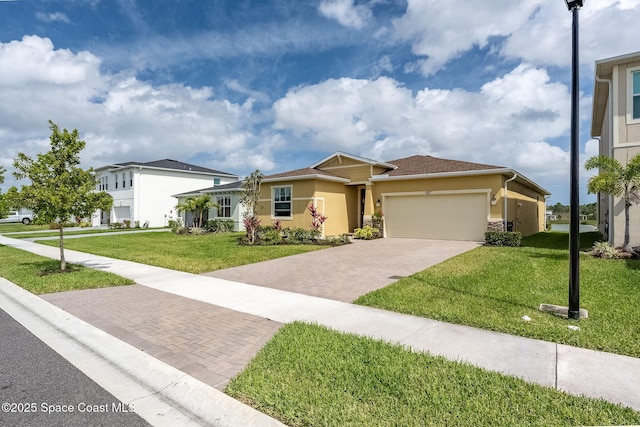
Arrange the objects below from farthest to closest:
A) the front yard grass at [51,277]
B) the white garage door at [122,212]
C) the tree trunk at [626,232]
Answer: the white garage door at [122,212], the tree trunk at [626,232], the front yard grass at [51,277]

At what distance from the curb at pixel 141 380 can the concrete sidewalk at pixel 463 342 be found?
6.67 feet

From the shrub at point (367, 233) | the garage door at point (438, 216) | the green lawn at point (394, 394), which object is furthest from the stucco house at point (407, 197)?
the green lawn at point (394, 394)

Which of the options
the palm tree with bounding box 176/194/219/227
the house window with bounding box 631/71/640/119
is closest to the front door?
the palm tree with bounding box 176/194/219/227

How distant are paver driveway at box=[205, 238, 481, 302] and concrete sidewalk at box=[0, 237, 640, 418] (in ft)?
2.52

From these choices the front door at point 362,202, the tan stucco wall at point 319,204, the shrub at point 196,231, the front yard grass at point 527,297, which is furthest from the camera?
the shrub at point 196,231

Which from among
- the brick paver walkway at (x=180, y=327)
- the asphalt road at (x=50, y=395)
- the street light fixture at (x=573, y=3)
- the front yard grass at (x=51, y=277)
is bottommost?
the asphalt road at (x=50, y=395)

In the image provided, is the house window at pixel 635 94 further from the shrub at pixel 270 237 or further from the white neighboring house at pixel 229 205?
the white neighboring house at pixel 229 205

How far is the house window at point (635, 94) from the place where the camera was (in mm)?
10852

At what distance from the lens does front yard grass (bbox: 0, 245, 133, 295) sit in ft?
25.8

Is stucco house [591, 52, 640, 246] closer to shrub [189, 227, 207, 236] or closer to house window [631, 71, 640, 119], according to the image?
house window [631, 71, 640, 119]

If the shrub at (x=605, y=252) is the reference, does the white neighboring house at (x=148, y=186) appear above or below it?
above

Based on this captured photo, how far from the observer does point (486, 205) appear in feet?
51.7

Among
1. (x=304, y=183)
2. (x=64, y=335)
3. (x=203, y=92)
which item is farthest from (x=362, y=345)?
(x=203, y=92)

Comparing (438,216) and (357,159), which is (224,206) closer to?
(357,159)
